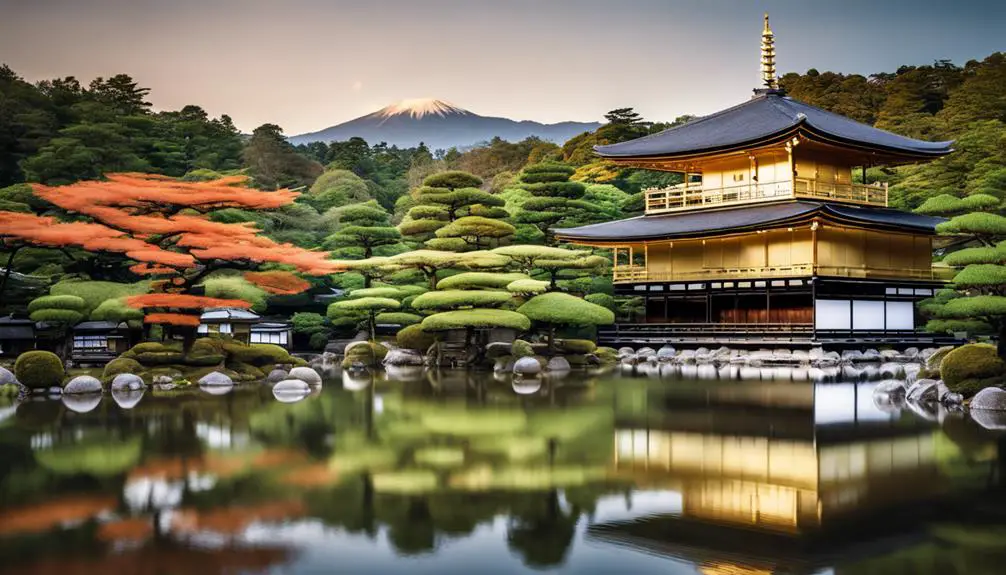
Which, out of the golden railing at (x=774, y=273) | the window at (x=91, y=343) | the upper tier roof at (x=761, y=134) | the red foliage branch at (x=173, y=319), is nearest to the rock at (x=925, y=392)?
the golden railing at (x=774, y=273)

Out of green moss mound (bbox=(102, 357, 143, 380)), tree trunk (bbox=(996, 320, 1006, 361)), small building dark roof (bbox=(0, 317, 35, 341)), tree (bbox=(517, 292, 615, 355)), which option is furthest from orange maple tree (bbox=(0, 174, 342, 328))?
tree trunk (bbox=(996, 320, 1006, 361))

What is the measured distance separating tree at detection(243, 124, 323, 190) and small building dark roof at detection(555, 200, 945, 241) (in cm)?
2902

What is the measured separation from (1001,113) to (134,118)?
149 feet

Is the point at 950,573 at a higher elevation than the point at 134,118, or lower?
lower

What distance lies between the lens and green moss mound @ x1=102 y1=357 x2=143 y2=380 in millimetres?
20984

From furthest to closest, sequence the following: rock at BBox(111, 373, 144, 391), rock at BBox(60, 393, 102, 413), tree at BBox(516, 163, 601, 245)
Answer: tree at BBox(516, 163, 601, 245), rock at BBox(111, 373, 144, 391), rock at BBox(60, 393, 102, 413)

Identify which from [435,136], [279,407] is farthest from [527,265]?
[435,136]

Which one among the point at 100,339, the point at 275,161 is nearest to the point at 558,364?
the point at 100,339

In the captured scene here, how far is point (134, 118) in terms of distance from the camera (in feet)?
151

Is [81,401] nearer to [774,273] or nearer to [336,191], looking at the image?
[774,273]

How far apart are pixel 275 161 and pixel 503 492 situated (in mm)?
56450

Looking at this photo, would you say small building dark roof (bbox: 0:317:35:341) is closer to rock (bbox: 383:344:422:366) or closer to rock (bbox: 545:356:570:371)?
rock (bbox: 383:344:422:366)

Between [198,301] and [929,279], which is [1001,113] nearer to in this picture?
[929,279]

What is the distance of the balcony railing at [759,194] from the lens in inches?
1335
